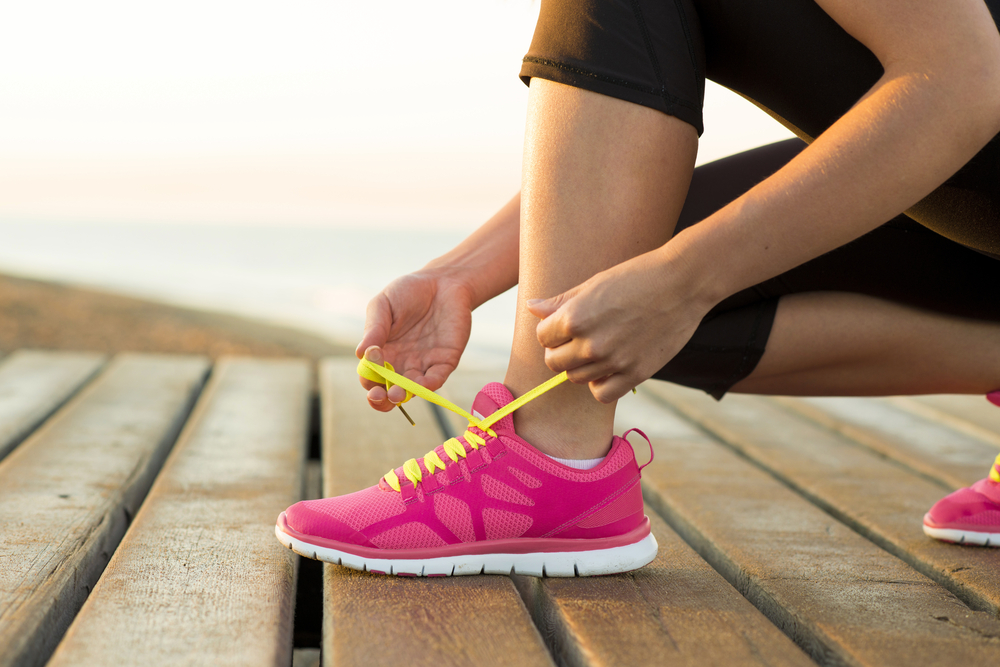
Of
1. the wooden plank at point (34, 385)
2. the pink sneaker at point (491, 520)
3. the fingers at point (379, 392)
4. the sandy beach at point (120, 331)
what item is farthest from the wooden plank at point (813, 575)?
the sandy beach at point (120, 331)

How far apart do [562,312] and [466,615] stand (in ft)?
1.10

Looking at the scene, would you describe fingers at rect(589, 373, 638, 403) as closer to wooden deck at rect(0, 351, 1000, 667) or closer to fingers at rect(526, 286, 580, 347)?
fingers at rect(526, 286, 580, 347)

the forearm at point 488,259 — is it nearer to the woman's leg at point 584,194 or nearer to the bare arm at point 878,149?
the woman's leg at point 584,194

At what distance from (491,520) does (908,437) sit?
1.23m

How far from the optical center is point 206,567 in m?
0.93

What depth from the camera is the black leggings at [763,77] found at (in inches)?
34.3

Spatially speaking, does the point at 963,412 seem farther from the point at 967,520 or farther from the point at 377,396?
the point at 377,396

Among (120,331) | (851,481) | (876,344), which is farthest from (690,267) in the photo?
(120,331)

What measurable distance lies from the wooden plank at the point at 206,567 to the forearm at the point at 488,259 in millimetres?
435

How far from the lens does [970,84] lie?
729 mm

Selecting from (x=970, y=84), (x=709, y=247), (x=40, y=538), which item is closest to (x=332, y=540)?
(x=40, y=538)

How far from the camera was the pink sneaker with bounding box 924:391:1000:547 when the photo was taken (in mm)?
1101

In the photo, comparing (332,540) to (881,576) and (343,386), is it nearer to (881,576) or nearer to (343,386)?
(881,576)

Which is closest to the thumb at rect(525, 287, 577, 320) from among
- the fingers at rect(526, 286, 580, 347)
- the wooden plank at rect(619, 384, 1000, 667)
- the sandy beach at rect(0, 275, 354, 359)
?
the fingers at rect(526, 286, 580, 347)
